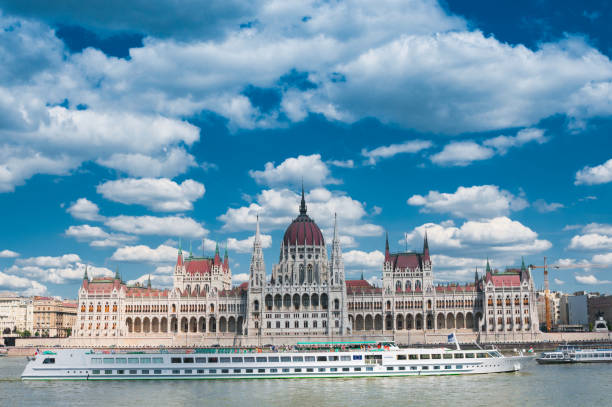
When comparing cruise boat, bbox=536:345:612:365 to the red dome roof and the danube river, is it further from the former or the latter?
the red dome roof

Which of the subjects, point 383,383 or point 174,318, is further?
point 174,318

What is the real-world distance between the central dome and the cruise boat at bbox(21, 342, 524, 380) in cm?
8451

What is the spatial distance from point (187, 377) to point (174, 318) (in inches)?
3418

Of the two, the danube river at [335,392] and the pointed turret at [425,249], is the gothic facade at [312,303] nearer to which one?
the pointed turret at [425,249]

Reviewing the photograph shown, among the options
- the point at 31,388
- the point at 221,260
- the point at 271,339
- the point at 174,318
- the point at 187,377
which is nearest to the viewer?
the point at 31,388

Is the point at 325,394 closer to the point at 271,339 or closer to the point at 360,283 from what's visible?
the point at 271,339

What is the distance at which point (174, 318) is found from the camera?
172250 mm

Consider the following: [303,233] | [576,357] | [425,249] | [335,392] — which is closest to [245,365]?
[335,392]

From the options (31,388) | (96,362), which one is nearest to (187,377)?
(96,362)

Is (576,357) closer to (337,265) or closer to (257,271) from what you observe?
(337,265)

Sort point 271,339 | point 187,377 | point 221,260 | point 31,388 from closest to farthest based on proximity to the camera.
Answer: point 31,388 < point 187,377 < point 271,339 < point 221,260

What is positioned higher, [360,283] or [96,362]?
[360,283]

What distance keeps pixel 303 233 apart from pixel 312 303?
65.5 feet

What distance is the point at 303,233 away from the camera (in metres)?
174
